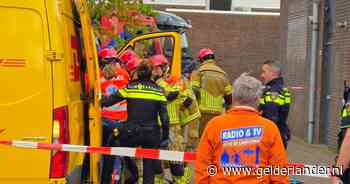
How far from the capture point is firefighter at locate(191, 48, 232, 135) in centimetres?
1024

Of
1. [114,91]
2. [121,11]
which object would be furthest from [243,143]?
[121,11]

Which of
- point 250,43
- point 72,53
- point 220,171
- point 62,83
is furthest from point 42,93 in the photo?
point 250,43

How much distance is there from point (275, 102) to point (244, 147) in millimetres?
3792

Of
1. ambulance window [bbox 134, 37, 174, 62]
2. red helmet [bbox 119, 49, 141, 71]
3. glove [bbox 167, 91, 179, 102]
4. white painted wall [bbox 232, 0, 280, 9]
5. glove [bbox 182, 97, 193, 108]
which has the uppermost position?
white painted wall [bbox 232, 0, 280, 9]

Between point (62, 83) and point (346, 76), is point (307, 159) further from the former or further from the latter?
point (62, 83)

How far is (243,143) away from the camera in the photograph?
4.63 meters

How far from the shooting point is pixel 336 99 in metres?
14.1


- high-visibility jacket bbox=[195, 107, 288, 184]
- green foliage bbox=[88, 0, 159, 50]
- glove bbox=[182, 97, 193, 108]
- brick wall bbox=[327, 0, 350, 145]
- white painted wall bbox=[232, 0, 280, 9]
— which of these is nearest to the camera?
high-visibility jacket bbox=[195, 107, 288, 184]

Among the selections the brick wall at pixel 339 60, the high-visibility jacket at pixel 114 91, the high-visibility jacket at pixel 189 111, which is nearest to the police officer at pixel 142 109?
the high-visibility jacket at pixel 114 91

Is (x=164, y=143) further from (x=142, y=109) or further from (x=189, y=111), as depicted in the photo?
(x=189, y=111)

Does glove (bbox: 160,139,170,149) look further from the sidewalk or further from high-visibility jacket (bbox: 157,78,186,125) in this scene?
the sidewalk

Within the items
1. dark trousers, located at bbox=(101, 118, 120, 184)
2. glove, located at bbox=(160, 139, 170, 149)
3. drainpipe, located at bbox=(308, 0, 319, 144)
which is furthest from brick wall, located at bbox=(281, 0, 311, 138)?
dark trousers, located at bbox=(101, 118, 120, 184)

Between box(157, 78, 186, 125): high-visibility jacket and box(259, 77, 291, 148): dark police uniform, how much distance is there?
4.05ft

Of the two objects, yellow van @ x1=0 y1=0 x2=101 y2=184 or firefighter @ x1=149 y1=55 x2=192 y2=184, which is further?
firefighter @ x1=149 y1=55 x2=192 y2=184
